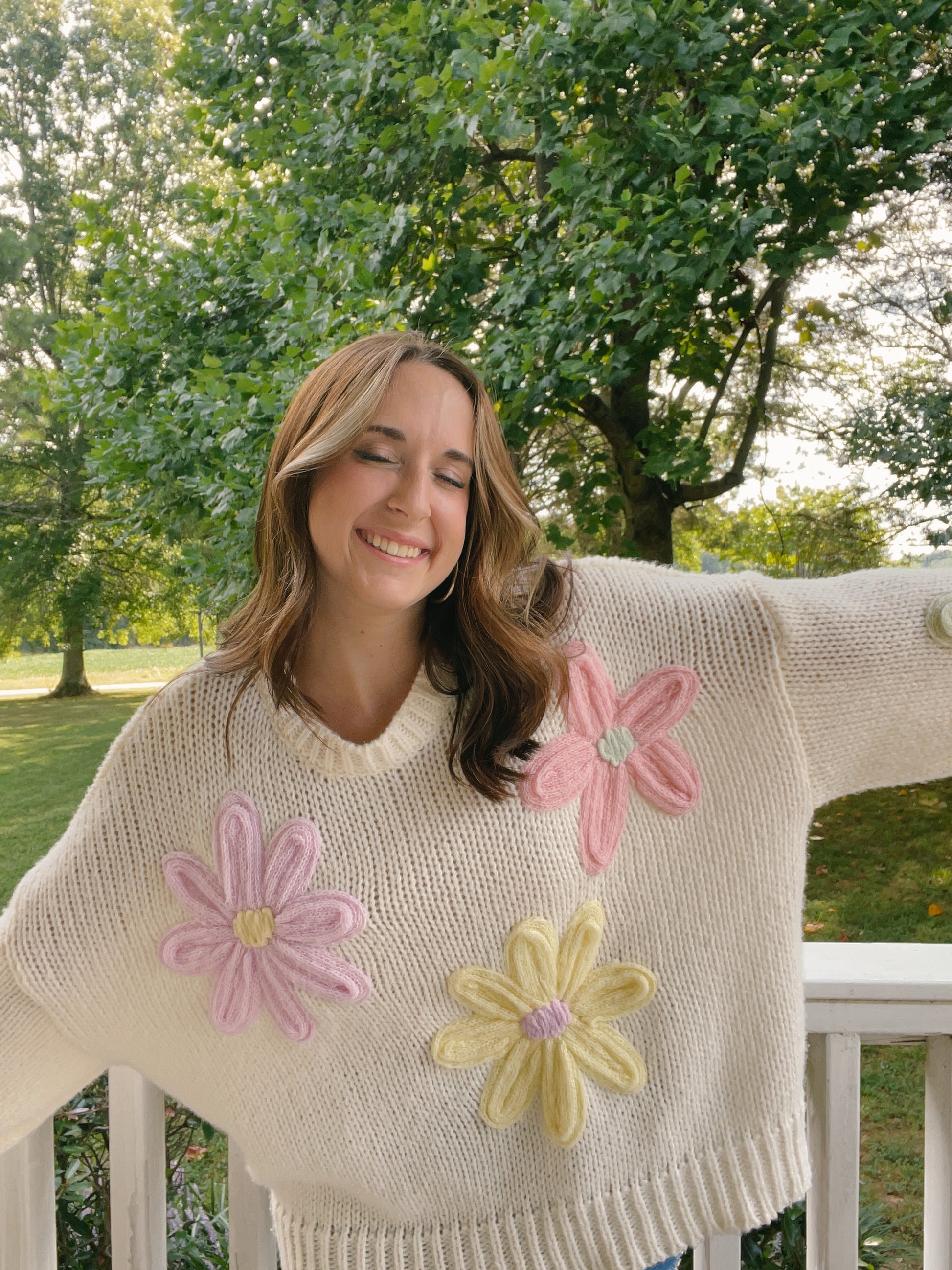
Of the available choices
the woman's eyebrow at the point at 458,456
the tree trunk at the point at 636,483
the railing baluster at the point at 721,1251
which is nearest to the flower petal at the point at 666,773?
the woman's eyebrow at the point at 458,456

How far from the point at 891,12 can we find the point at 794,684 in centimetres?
144

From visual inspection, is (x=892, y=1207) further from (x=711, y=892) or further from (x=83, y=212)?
(x=83, y=212)

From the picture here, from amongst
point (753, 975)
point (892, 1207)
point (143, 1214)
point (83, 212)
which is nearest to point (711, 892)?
point (753, 975)

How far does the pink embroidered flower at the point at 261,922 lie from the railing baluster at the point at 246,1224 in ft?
0.76

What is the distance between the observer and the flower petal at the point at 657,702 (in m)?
0.93

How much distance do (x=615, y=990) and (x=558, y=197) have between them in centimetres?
157

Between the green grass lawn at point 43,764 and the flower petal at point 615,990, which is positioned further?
the green grass lawn at point 43,764

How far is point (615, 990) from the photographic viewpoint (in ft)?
3.10

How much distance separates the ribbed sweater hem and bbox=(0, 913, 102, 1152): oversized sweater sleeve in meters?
0.29

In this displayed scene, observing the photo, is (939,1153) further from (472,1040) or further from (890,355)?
(890,355)

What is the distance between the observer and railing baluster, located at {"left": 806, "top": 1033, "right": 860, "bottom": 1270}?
97 cm

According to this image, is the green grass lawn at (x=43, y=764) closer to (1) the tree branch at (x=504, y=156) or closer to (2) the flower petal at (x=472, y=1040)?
(1) the tree branch at (x=504, y=156)

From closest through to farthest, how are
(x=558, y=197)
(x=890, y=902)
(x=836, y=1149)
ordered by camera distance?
1. (x=836, y=1149)
2. (x=558, y=197)
3. (x=890, y=902)

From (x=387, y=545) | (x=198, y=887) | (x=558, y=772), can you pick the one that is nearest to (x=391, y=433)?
(x=387, y=545)
